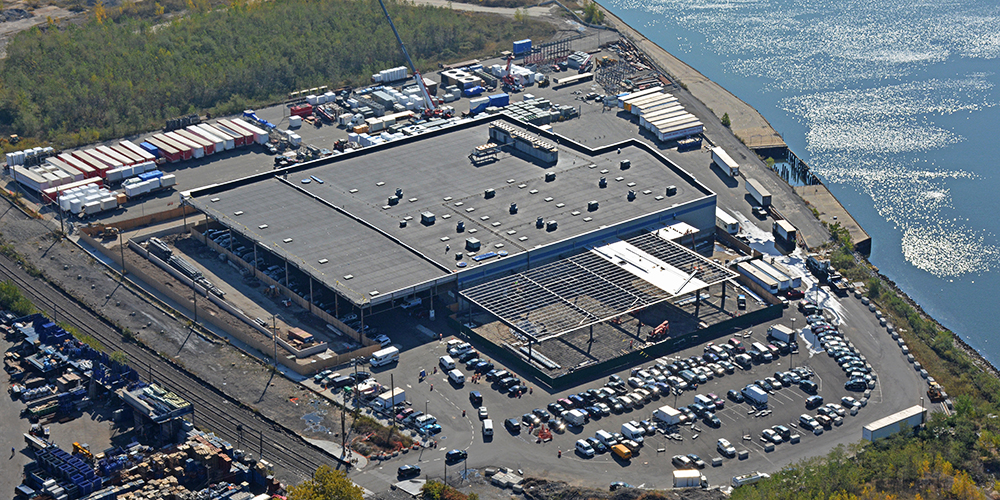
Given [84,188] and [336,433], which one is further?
[84,188]

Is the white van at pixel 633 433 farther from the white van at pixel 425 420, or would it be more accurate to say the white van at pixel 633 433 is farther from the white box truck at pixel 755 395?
the white van at pixel 425 420

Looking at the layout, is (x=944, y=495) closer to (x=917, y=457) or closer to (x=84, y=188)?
(x=917, y=457)

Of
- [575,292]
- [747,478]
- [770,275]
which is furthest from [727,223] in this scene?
[747,478]

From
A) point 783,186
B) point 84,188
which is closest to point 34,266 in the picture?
point 84,188

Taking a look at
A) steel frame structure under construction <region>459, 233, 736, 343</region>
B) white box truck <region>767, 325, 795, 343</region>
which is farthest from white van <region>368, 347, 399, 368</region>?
white box truck <region>767, 325, 795, 343</region>

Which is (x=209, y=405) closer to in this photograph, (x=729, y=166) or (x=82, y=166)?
(x=82, y=166)

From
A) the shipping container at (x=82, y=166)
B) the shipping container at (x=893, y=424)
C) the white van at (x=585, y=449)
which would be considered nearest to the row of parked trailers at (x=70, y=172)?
the shipping container at (x=82, y=166)
